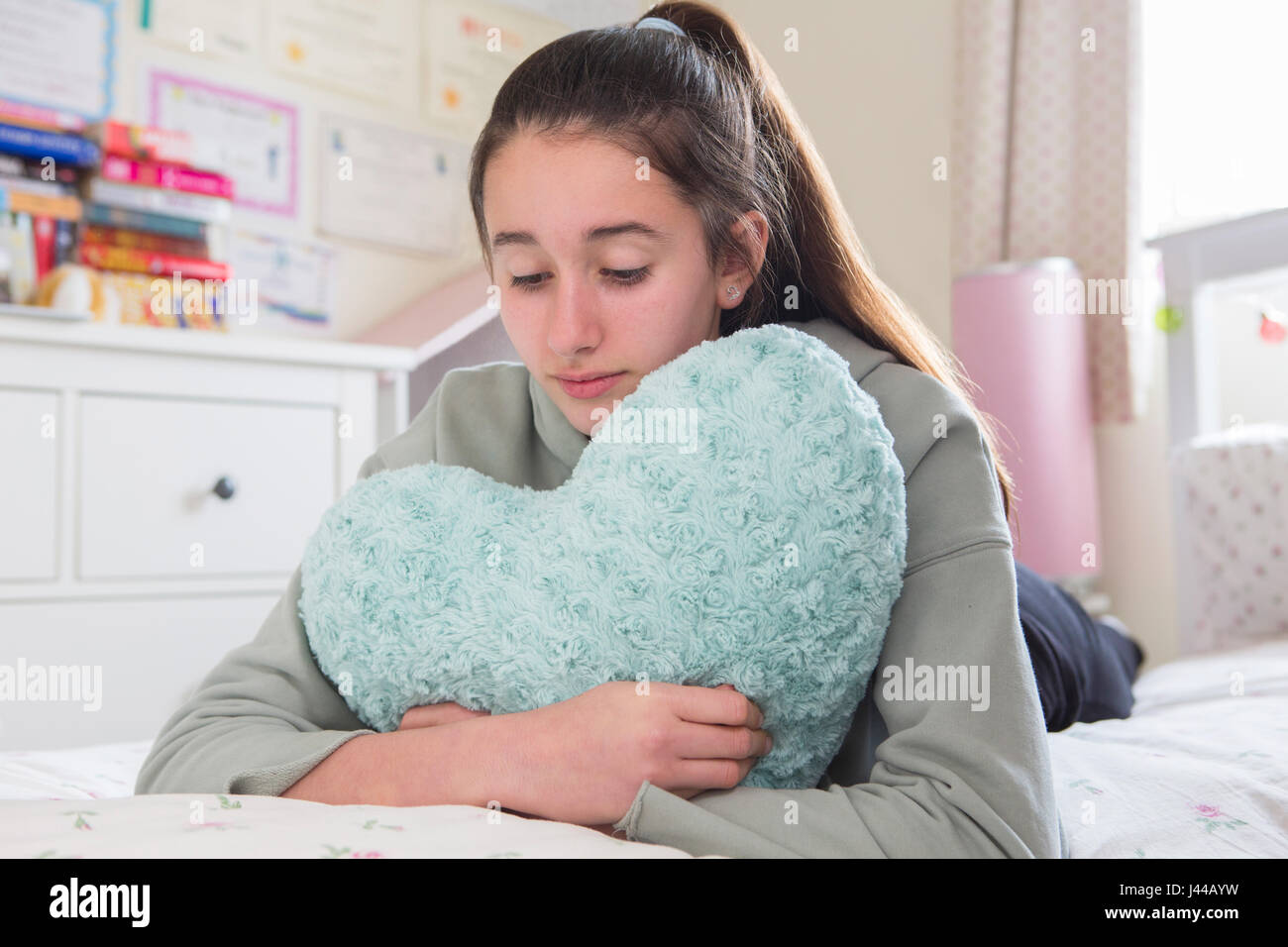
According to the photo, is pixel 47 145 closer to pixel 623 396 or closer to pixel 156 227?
pixel 156 227

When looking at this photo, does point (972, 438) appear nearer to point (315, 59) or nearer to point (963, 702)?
point (963, 702)

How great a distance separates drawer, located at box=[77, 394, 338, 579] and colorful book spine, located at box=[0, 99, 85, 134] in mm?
453

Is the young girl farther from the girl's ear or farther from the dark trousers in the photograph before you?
the dark trousers

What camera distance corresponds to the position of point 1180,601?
175cm

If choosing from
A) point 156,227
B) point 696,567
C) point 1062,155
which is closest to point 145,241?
point 156,227

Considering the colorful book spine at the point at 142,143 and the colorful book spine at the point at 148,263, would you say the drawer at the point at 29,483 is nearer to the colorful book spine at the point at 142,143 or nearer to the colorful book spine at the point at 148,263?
the colorful book spine at the point at 148,263

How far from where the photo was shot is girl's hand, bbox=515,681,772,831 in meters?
0.52

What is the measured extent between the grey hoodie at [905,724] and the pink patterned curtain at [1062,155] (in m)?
1.56

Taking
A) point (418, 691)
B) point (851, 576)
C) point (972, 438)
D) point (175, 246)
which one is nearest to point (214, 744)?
point (418, 691)

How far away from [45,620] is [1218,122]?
2.17 meters

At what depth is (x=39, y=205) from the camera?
4.96 ft

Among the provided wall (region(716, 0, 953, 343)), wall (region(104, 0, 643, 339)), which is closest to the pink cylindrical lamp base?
wall (region(716, 0, 953, 343))

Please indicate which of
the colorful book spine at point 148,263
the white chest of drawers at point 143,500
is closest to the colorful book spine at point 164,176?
the colorful book spine at point 148,263

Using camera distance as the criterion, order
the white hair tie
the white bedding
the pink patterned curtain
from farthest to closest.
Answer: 1. the pink patterned curtain
2. the white hair tie
3. the white bedding
